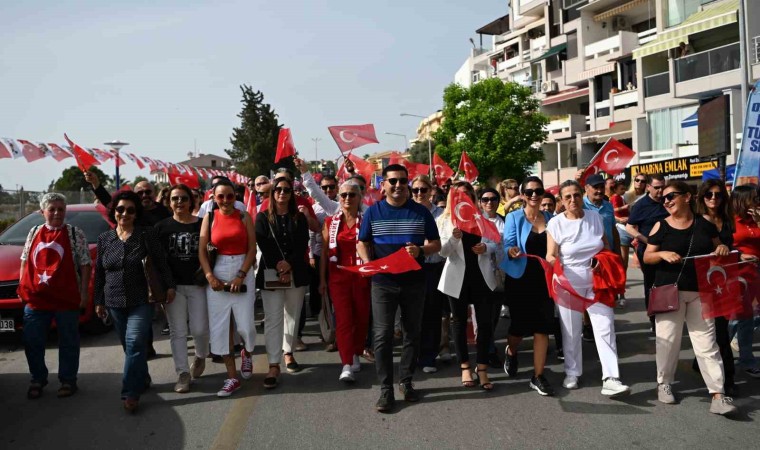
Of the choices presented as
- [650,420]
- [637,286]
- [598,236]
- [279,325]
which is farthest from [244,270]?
[637,286]

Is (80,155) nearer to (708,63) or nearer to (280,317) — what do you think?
(280,317)

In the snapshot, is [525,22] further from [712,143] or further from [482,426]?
[482,426]

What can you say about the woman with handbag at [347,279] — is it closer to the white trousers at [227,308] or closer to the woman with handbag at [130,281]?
the white trousers at [227,308]

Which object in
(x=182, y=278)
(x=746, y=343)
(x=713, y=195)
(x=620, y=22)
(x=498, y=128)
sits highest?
(x=620, y=22)

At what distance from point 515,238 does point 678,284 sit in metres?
1.44

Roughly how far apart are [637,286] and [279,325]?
7887 millimetres

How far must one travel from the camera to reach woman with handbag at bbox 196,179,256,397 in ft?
19.2

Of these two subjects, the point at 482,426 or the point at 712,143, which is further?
the point at 712,143

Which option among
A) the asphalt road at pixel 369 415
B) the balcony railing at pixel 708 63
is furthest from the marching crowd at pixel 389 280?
the balcony railing at pixel 708 63

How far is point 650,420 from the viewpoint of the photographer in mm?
4840

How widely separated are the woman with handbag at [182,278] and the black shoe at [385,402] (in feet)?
6.07

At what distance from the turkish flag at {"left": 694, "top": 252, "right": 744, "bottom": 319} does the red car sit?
543cm

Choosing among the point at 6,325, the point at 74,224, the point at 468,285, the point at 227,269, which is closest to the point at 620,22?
the point at 74,224

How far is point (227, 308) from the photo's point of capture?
19.6ft
